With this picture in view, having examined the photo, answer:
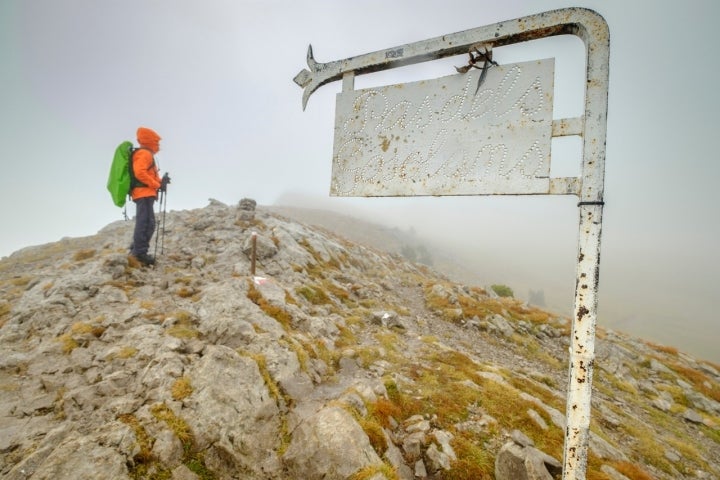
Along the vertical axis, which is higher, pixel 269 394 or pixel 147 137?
pixel 147 137

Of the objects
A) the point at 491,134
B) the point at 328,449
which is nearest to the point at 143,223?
the point at 328,449

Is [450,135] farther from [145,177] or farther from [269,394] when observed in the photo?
[145,177]

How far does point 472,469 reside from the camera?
5.88m

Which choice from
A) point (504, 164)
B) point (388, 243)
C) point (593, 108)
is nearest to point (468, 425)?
point (504, 164)

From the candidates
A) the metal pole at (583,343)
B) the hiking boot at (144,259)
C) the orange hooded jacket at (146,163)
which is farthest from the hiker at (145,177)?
the metal pole at (583,343)

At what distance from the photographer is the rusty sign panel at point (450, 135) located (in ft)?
11.0

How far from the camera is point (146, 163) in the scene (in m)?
11.5

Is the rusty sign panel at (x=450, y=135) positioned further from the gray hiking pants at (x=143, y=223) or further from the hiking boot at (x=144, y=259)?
the hiking boot at (x=144, y=259)

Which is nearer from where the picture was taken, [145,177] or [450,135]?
[450,135]

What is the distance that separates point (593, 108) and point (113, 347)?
9.87 meters

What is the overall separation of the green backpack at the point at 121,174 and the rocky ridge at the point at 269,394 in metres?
2.39

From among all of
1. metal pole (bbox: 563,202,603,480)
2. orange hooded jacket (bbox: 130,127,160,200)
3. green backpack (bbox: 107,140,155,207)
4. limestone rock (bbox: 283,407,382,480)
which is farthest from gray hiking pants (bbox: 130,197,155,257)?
metal pole (bbox: 563,202,603,480)

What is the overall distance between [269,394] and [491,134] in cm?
622

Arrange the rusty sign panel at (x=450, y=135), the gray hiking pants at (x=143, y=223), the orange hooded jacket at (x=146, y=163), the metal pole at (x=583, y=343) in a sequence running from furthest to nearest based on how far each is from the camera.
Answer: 1. the gray hiking pants at (x=143, y=223)
2. the orange hooded jacket at (x=146, y=163)
3. the rusty sign panel at (x=450, y=135)
4. the metal pole at (x=583, y=343)
